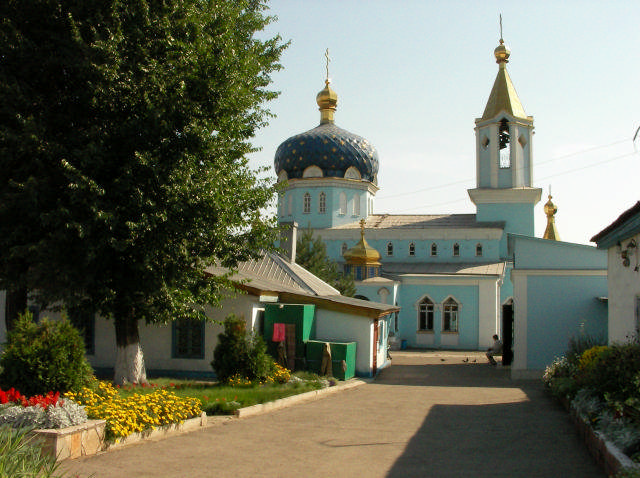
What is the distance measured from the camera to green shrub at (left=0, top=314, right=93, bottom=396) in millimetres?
9992

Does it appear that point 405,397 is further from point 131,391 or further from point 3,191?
point 3,191

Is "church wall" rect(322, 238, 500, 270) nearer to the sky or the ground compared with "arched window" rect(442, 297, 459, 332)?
nearer to the sky

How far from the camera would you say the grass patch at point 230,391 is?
37.9 ft

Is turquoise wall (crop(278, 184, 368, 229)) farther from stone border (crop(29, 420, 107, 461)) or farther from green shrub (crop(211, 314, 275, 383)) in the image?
stone border (crop(29, 420, 107, 461))

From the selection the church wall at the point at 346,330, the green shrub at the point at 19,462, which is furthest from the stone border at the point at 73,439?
the church wall at the point at 346,330

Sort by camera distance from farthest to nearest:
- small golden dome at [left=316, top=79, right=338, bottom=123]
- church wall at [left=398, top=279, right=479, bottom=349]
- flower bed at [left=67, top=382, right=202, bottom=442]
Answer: small golden dome at [left=316, top=79, right=338, bottom=123]
church wall at [left=398, top=279, right=479, bottom=349]
flower bed at [left=67, top=382, right=202, bottom=442]

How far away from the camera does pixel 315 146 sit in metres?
44.7

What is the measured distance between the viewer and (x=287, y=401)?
525 inches

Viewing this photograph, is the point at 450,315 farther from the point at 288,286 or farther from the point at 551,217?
the point at 288,286

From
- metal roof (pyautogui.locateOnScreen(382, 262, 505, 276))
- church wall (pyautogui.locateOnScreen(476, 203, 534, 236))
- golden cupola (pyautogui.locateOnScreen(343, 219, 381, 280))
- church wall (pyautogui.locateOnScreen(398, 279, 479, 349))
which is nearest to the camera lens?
church wall (pyautogui.locateOnScreen(398, 279, 479, 349))

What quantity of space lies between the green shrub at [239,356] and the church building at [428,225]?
22.5 metres

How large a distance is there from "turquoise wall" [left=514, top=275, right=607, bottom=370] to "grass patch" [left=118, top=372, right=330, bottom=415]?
7473 mm

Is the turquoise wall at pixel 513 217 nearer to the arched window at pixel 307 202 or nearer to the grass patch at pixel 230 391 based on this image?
the arched window at pixel 307 202

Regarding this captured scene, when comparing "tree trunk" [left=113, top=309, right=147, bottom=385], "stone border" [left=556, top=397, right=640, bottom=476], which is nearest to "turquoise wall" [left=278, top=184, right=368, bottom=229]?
"tree trunk" [left=113, top=309, right=147, bottom=385]
